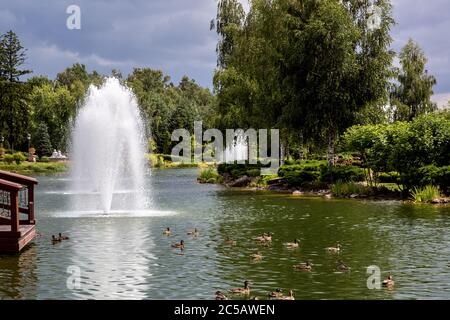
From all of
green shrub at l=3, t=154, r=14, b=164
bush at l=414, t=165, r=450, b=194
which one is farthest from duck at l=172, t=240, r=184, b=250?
green shrub at l=3, t=154, r=14, b=164

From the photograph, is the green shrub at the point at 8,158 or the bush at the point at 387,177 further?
the green shrub at the point at 8,158

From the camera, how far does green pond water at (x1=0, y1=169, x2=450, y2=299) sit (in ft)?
48.0

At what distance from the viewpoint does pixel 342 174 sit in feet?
141

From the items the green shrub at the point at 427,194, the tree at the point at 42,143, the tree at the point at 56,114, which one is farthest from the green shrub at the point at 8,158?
the green shrub at the point at 427,194

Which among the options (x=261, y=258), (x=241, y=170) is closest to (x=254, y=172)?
(x=241, y=170)

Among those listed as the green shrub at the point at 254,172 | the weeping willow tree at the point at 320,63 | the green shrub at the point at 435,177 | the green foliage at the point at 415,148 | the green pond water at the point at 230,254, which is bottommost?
the green pond water at the point at 230,254

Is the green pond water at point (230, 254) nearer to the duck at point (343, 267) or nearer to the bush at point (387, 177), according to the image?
the duck at point (343, 267)

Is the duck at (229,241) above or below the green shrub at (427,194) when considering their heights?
below

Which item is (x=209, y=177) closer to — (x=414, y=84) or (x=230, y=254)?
(x=414, y=84)

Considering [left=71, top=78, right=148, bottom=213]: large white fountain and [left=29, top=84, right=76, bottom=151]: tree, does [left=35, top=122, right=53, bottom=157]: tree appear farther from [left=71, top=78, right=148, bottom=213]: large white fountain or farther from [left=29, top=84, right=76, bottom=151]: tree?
[left=71, top=78, right=148, bottom=213]: large white fountain

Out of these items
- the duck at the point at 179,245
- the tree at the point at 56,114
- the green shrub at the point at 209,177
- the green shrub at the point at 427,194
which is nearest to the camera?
the duck at the point at 179,245

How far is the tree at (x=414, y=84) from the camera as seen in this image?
72.8 meters

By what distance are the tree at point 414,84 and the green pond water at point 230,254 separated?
43103 millimetres

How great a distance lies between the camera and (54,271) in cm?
1670
